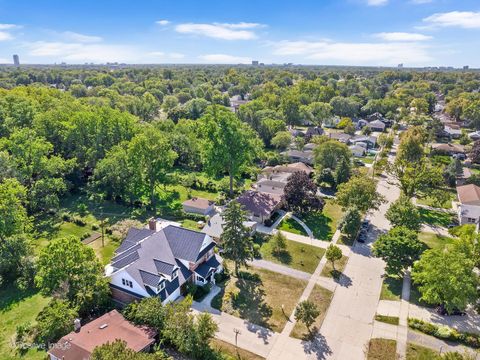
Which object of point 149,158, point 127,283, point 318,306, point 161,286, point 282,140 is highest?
point 149,158

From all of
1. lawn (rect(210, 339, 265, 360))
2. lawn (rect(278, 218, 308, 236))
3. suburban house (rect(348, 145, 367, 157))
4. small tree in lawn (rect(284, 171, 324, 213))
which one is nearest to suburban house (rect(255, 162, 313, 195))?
small tree in lawn (rect(284, 171, 324, 213))

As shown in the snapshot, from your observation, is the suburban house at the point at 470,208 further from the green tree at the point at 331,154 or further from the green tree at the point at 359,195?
the green tree at the point at 331,154

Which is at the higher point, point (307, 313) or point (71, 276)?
point (71, 276)

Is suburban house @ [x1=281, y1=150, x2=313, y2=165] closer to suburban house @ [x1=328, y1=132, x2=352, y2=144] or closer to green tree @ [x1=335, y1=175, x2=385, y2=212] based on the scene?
suburban house @ [x1=328, y1=132, x2=352, y2=144]

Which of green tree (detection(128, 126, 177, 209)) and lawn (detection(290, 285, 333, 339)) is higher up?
green tree (detection(128, 126, 177, 209))

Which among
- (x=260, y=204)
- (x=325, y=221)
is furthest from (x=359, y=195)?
(x=260, y=204)

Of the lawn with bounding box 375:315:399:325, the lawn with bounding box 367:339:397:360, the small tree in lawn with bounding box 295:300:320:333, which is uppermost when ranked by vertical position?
the small tree in lawn with bounding box 295:300:320:333

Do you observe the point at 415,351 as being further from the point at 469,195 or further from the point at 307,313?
the point at 469,195
